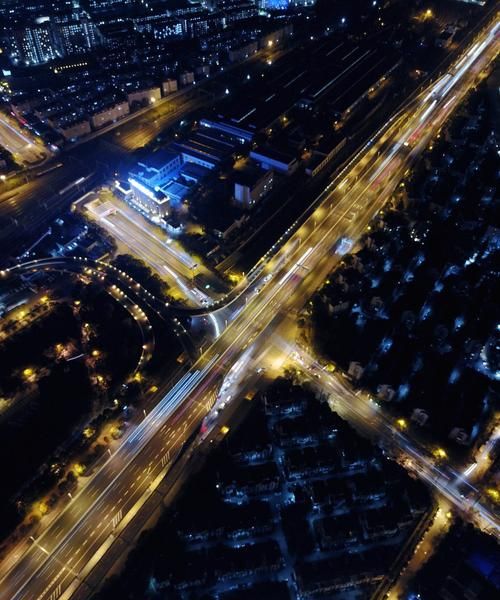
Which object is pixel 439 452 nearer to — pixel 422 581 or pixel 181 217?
pixel 422 581

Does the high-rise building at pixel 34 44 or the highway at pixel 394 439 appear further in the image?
the high-rise building at pixel 34 44

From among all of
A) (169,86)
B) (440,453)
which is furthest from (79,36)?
(440,453)

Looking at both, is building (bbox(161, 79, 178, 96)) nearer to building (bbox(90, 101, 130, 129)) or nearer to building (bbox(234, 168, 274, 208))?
building (bbox(90, 101, 130, 129))

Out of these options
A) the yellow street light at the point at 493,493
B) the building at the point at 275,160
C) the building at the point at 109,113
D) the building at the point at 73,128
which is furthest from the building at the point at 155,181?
the yellow street light at the point at 493,493

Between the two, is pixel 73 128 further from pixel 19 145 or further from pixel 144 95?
pixel 144 95

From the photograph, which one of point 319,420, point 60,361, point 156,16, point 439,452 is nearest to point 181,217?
point 60,361

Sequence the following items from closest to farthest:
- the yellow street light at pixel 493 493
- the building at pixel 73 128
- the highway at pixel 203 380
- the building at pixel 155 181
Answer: the highway at pixel 203 380 → the yellow street light at pixel 493 493 → the building at pixel 155 181 → the building at pixel 73 128

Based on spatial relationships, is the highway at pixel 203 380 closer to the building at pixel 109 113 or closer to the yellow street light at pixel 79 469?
the yellow street light at pixel 79 469
